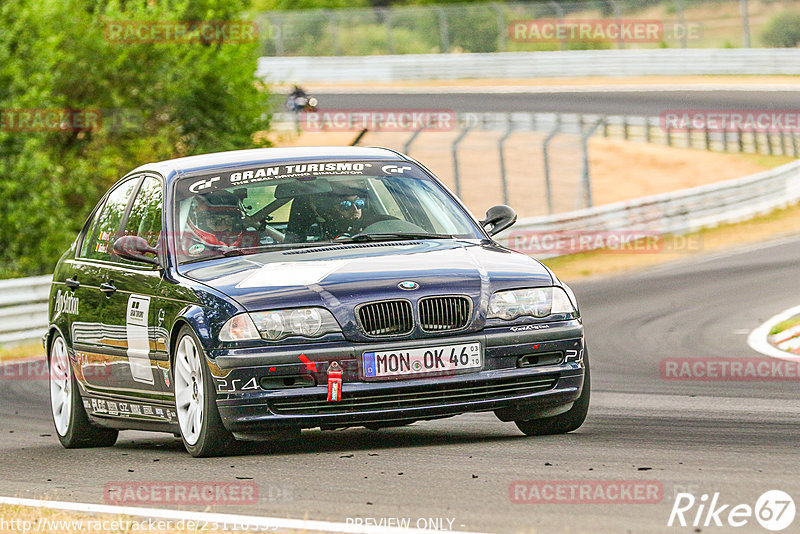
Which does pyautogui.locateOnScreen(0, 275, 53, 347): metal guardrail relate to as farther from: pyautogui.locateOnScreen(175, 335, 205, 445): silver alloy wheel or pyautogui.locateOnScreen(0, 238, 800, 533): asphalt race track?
pyautogui.locateOnScreen(175, 335, 205, 445): silver alloy wheel

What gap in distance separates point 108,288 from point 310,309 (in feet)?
6.12

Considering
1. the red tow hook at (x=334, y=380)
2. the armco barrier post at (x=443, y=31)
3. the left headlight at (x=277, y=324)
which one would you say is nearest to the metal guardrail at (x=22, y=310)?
the left headlight at (x=277, y=324)

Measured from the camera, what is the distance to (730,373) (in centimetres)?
1104

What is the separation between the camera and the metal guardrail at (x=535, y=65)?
1790 inches

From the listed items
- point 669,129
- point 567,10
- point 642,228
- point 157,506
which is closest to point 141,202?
point 157,506

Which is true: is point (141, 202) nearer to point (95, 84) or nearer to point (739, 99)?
point (95, 84)

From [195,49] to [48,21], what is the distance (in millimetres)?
4144

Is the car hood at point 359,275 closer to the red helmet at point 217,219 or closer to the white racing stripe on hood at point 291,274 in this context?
the white racing stripe on hood at point 291,274

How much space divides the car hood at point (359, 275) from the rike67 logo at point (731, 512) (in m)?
1.95

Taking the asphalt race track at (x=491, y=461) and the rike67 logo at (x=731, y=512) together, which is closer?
the rike67 logo at (x=731, y=512)

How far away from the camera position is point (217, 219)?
25.6 feet

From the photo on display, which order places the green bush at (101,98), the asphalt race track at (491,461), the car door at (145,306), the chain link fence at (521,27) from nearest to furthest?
the asphalt race track at (491,461) → the car door at (145,306) → the green bush at (101,98) → the chain link fence at (521,27)

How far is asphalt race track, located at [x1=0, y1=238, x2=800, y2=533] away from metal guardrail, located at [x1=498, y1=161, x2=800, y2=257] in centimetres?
1131

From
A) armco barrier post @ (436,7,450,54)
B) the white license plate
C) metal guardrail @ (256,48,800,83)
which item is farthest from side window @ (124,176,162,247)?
armco barrier post @ (436,7,450,54)
